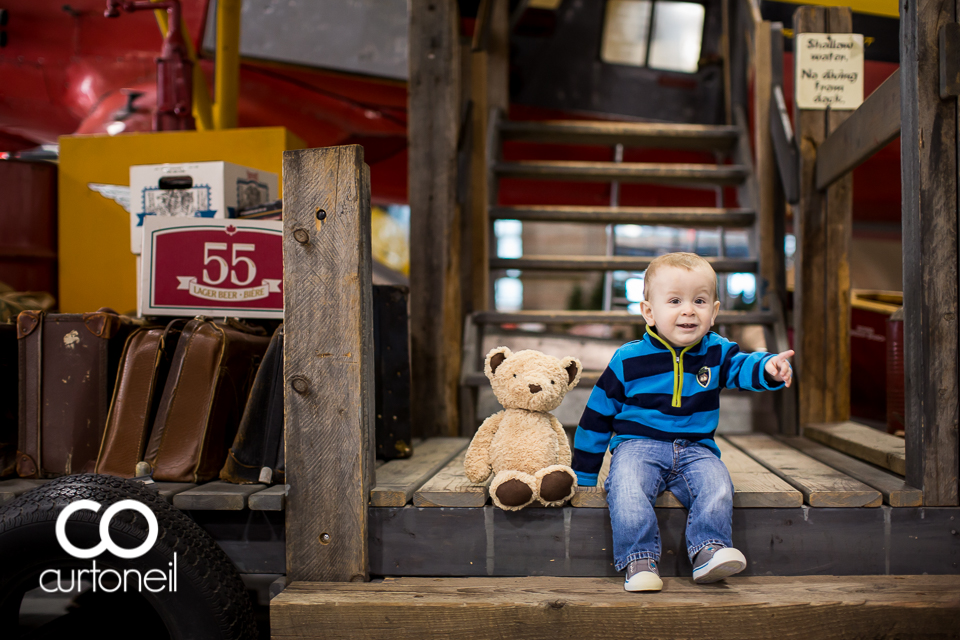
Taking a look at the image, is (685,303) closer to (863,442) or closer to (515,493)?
(515,493)

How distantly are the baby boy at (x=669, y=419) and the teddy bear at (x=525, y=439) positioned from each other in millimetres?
111

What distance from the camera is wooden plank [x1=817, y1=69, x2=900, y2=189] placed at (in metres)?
1.74

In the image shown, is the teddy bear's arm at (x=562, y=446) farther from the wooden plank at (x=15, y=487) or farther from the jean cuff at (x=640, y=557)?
the wooden plank at (x=15, y=487)

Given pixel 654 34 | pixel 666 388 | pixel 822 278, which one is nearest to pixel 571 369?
pixel 666 388

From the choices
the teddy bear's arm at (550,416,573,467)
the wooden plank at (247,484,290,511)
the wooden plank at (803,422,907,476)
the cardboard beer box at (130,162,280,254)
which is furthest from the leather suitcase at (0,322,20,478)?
the wooden plank at (803,422,907,476)

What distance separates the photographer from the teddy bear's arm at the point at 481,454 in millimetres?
1598

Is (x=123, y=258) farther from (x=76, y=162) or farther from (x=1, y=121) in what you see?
(x=1, y=121)

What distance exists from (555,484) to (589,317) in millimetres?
1270

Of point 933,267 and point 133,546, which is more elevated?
point 933,267

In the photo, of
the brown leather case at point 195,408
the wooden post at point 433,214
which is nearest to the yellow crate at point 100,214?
the wooden post at point 433,214

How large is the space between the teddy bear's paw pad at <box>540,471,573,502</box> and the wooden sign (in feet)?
6.05

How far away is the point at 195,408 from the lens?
175 centimetres

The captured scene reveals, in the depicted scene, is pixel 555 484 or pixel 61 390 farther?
pixel 61 390

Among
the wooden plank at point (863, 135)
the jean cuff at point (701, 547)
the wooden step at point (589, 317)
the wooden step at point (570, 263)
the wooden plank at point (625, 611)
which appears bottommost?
the wooden plank at point (625, 611)
